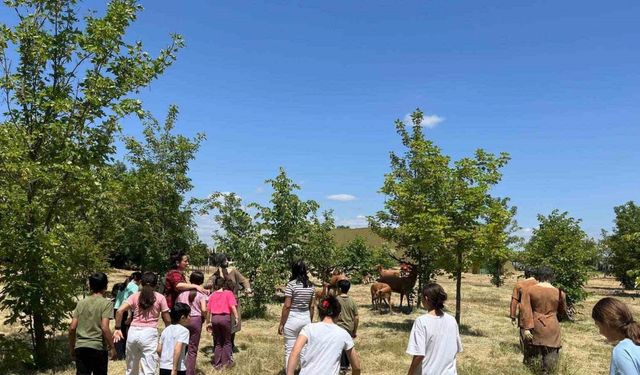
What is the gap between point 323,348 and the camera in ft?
13.1

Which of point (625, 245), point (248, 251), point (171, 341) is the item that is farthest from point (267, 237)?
point (625, 245)

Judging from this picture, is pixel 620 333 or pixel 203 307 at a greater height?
pixel 620 333

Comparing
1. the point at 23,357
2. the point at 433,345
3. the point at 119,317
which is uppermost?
the point at 433,345

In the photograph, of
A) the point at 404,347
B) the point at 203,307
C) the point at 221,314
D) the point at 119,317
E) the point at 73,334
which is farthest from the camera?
the point at 404,347

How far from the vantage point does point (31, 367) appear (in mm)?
8328

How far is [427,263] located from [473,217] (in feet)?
13.9

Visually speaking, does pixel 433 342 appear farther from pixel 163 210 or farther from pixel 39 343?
pixel 163 210

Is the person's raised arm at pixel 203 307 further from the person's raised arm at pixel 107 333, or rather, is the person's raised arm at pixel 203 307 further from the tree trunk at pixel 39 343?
the tree trunk at pixel 39 343

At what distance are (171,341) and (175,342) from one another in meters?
0.06

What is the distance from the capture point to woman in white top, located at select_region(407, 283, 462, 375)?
4.34 meters

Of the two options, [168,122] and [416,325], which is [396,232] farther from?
[416,325]

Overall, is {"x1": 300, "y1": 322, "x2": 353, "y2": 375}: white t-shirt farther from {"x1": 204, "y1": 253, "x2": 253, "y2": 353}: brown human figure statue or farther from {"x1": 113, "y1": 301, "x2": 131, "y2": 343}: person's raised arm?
{"x1": 204, "y1": 253, "x2": 253, "y2": 353}: brown human figure statue

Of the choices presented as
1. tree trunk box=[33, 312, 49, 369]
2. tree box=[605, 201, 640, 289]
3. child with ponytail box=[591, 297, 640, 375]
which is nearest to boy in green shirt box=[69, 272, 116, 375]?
tree trunk box=[33, 312, 49, 369]

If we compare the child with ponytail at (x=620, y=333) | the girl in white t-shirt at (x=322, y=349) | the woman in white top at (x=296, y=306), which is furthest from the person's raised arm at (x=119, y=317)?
the child with ponytail at (x=620, y=333)
